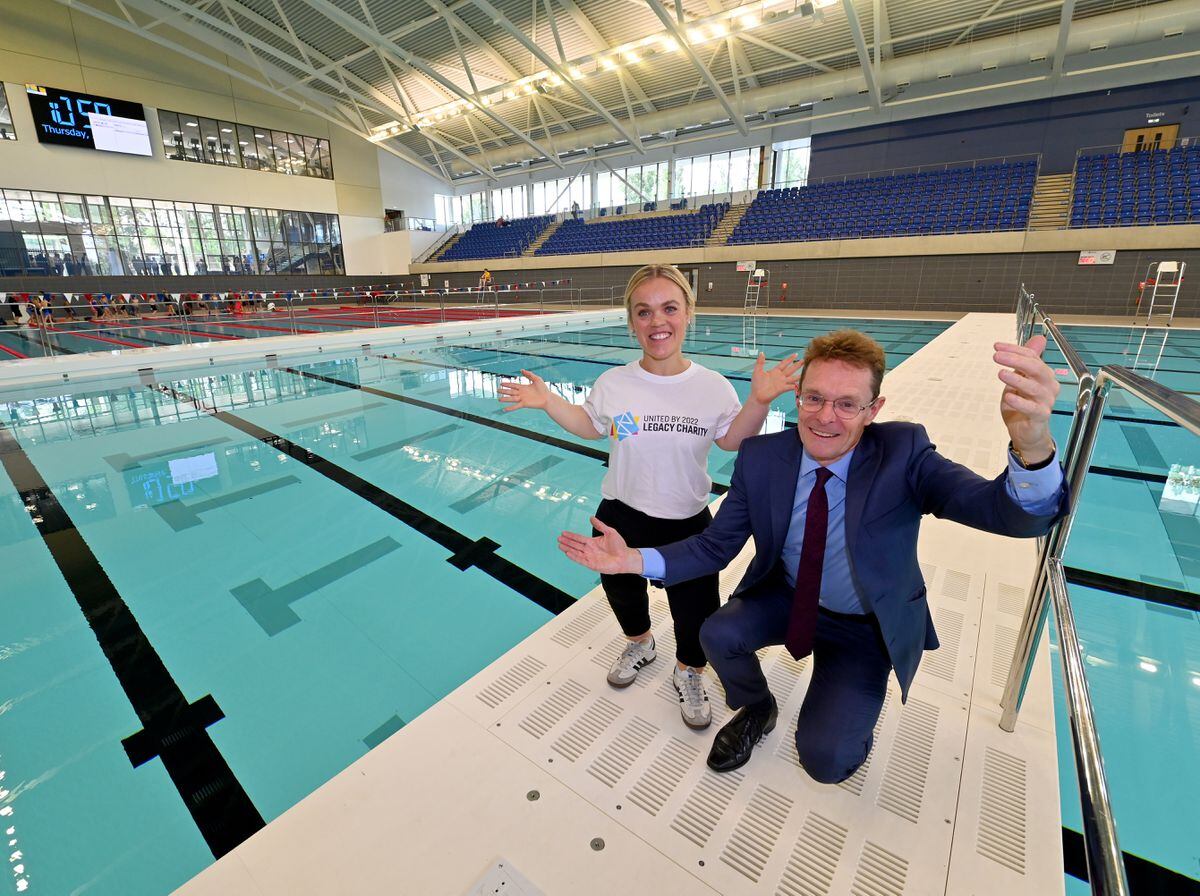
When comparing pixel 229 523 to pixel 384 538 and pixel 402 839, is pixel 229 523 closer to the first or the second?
pixel 384 538

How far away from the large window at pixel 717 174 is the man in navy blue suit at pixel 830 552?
81.9 feet

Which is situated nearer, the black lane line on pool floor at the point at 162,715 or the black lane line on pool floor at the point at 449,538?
the black lane line on pool floor at the point at 162,715

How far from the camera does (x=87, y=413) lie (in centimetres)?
630

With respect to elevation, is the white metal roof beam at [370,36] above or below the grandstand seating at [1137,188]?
above

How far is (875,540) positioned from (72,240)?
1088 inches

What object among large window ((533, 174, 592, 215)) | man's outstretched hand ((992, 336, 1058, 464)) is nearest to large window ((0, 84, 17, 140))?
large window ((533, 174, 592, 215))

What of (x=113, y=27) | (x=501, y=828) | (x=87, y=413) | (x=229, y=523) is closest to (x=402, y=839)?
(x=501, y=828)

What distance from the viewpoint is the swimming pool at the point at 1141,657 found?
1473 millimetres

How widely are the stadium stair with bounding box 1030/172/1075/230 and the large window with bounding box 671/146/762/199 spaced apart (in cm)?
999

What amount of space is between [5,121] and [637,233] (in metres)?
21.6

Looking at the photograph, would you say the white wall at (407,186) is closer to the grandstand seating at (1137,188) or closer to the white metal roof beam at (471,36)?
the white metal roof beam at (471,36)

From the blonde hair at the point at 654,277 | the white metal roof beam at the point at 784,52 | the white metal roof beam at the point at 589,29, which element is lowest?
the blonde hair at the point at 654,277

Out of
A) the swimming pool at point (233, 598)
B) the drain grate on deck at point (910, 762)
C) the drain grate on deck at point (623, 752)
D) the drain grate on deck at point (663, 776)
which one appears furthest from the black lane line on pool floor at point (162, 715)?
the drain grate on deck at point (910, 762)

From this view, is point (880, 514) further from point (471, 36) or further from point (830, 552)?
point (471, 36)
